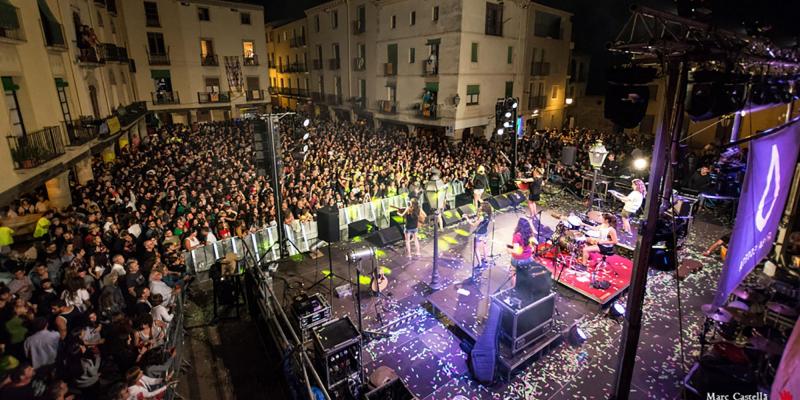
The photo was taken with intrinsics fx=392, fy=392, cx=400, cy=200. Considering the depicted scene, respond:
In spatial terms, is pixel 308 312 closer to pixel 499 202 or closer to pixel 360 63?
pixel 499 202

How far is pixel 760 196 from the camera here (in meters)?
3.88

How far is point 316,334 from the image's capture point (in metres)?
5.67

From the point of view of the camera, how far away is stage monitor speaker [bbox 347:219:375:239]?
11891mm

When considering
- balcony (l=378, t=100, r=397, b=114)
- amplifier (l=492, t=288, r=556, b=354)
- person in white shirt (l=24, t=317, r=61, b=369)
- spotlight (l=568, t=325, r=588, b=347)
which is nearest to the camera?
person in white shirt (l=24, t=317, r=61, b=369)

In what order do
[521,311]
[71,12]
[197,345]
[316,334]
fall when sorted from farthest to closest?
[71,12]
[197,345]
[521,311]
[316,334]

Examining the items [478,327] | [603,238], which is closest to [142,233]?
[478,327]

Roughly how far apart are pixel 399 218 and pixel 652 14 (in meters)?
9.04

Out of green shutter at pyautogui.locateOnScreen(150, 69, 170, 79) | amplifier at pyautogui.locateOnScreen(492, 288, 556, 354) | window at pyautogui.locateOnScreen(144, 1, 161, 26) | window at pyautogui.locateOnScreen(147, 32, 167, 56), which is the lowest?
amplifier at pyautogui.locateOnScreen(492, 288, 556, 354)

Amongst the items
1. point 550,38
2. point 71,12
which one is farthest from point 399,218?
point 550,38

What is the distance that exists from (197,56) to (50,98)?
1995 cm

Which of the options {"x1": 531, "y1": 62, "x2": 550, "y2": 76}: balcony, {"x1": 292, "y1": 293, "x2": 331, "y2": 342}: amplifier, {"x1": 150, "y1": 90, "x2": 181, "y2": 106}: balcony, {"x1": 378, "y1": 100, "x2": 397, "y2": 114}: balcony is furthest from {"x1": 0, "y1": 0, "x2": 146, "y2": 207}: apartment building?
{"x1": 531, "y1": 62, "x2": 550, "y2": 76}: balcony

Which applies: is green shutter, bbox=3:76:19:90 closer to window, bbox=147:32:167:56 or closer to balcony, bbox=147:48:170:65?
balcony, bbox=147:48:170:65

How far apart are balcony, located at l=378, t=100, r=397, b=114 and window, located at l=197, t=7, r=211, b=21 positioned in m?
15.9

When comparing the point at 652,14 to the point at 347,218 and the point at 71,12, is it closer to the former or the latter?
the point at 347,218
